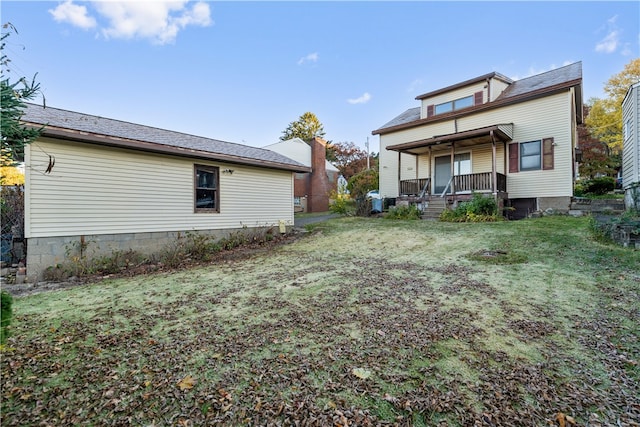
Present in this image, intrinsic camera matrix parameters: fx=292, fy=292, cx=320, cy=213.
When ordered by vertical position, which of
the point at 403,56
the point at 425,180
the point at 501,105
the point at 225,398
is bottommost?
the point at 225,398

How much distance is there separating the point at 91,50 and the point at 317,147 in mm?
15276

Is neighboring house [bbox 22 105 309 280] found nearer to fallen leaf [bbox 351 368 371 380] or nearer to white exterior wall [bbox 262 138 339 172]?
fallen leaf [bbox 351 368 371 380]

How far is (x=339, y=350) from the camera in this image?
272cm

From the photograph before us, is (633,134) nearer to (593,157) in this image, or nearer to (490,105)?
(490,105)

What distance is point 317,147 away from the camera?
22625 millimetres

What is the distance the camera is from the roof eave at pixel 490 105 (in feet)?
36.9

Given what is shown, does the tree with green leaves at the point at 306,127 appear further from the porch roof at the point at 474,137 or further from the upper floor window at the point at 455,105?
the porch roof at the point at 474,137

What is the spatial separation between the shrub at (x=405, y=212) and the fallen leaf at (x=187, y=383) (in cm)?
1181

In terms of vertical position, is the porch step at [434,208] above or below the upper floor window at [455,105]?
below

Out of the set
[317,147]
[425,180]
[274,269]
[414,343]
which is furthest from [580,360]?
[317,147]

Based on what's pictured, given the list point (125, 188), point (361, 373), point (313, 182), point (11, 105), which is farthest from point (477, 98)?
point (11, 105)

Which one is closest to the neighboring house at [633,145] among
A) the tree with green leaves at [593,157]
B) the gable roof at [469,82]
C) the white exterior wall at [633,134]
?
the white exterior wall at [633,134]

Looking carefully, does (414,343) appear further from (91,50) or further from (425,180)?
(425,180)

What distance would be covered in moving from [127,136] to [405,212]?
425 inches
